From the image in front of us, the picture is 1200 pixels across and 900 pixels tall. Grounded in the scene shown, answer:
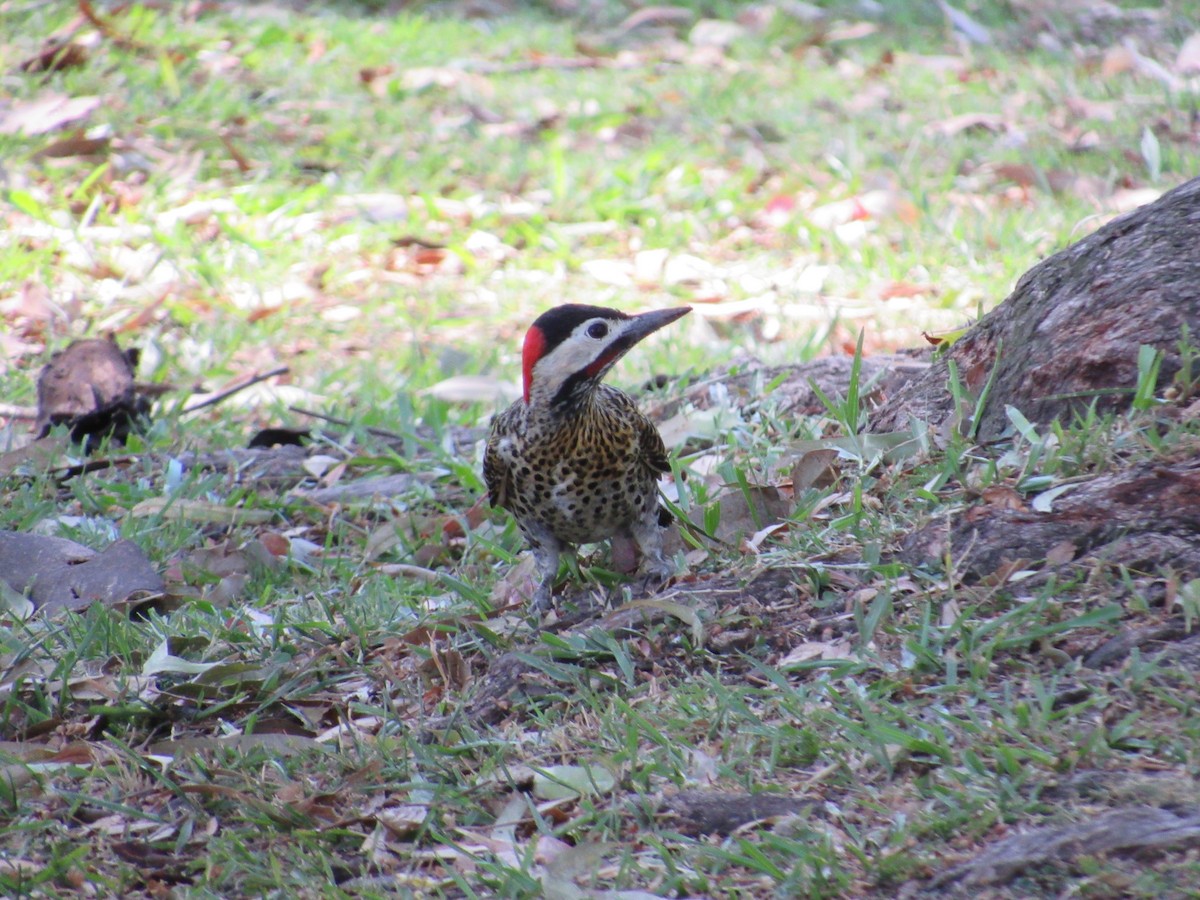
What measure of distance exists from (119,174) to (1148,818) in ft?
24.6

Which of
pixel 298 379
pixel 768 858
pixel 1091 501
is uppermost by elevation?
pixel 1091 501

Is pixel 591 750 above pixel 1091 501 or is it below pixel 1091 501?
below

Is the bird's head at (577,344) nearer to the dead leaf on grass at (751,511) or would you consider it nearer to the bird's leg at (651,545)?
the bird's leg at (651,545)

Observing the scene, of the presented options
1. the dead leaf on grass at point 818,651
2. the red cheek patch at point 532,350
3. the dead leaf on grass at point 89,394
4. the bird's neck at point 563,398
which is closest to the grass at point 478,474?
the dead leaf on grass at point 818,651

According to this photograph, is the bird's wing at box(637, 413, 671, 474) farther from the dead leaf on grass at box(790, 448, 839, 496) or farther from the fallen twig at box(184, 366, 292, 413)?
the fallen twig at box(184, 366, 292, 413)

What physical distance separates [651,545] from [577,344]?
25.4 inches

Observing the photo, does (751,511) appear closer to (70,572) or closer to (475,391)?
(70,572)

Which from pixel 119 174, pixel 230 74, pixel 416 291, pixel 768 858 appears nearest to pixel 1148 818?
pixel 768 858

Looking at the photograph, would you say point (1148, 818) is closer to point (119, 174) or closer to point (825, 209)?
point (825, 209)

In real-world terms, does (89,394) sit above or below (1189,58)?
below

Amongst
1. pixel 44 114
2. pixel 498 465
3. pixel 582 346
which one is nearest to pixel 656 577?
pixel 498 465

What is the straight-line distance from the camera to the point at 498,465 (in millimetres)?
4168

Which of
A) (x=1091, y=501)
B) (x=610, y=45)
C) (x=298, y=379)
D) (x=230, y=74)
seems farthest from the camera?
(x=610, y=45)

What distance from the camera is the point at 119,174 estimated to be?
850 centimetres
